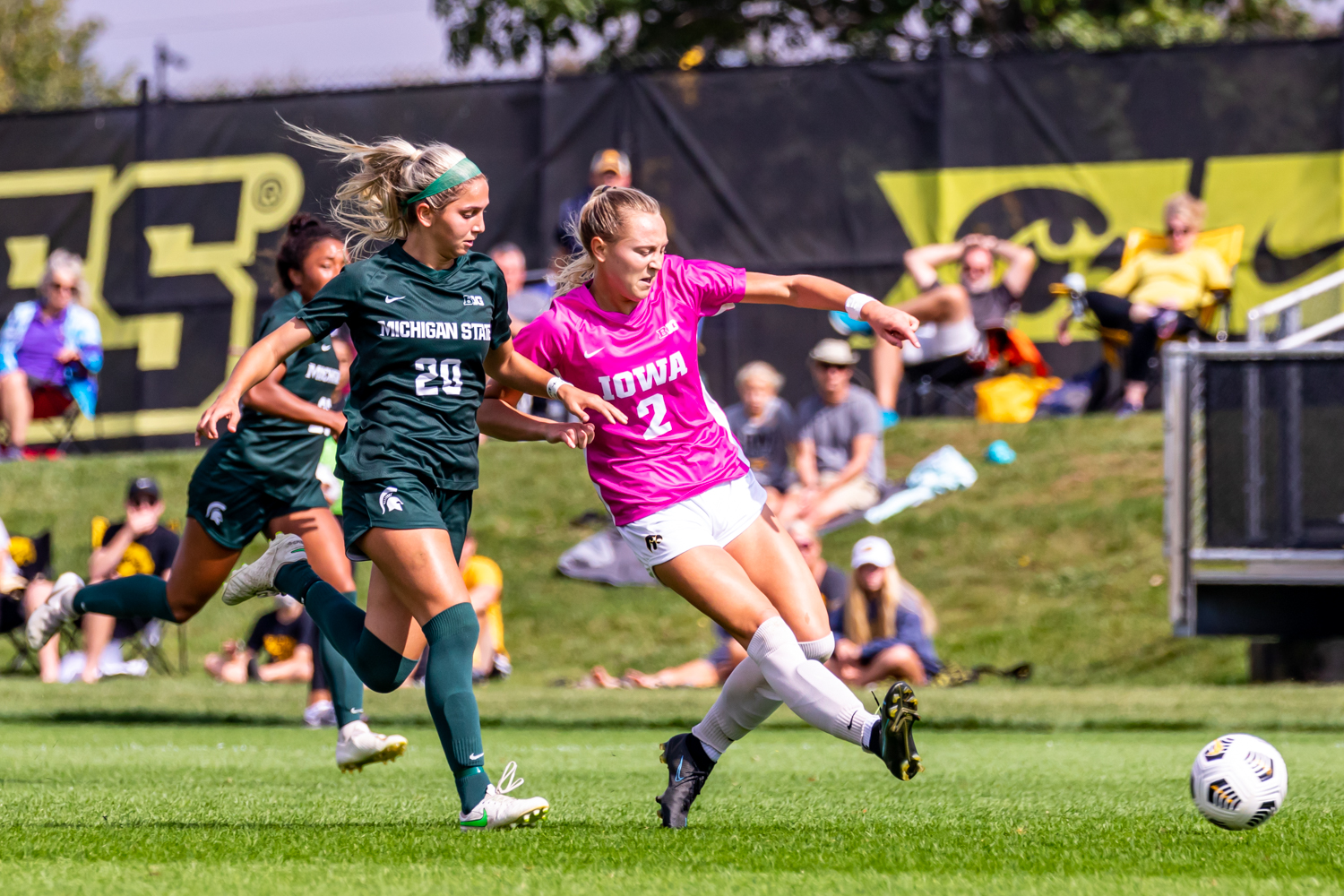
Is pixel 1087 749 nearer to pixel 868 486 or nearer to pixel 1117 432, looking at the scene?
pixel 868 486

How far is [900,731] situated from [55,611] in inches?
178

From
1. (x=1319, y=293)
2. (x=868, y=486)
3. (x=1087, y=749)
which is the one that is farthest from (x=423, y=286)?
(x=1319, y=293)

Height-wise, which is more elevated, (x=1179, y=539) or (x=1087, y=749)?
(x=1179, y=539)

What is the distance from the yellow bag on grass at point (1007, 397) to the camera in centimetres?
1442

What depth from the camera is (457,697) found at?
4.82 metres

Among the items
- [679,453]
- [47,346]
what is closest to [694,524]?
[679,453]

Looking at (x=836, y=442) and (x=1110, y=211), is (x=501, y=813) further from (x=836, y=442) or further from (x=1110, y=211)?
(x=1110, y=211)

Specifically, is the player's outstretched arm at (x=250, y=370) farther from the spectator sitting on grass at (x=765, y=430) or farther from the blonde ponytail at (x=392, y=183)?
the spectator sitting on grass at (x=765, y=430)

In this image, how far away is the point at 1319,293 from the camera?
12.2 meters

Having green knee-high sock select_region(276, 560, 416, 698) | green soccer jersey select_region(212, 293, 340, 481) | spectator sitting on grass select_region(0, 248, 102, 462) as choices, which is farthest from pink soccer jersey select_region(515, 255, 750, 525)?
spectator sitting on grass select_region(0, 248, 102, 462)

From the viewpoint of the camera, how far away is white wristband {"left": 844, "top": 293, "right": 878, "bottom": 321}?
17.2 feet

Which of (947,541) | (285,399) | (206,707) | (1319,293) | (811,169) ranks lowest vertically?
(206,707)

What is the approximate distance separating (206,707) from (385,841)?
5904 mm

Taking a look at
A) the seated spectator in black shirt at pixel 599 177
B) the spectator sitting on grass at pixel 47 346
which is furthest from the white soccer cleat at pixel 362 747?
the spectator sitting on grass at pixel 47 346
